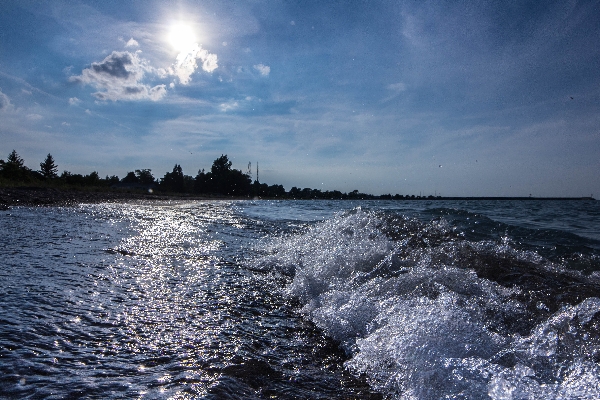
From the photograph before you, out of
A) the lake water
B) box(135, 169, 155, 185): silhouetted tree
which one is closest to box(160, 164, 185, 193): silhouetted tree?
box(135, 169, 155, 185): silhouetted tree

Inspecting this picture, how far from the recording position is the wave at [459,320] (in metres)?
1.91

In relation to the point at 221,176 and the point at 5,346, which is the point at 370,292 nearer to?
the point at 5,346

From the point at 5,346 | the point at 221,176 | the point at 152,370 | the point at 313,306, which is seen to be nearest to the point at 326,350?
the point at 313,306

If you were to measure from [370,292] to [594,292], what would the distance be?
2055 millimetres

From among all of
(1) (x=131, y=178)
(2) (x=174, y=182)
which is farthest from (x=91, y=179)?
(1) (x=131, y=178)

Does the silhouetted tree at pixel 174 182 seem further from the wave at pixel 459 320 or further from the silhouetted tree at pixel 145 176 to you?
the wave at pixel 459 320

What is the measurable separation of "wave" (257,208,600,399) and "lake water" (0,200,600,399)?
11 mm

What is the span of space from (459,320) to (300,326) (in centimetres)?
121

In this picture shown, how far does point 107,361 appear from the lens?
209cm

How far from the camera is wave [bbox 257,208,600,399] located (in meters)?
1.91

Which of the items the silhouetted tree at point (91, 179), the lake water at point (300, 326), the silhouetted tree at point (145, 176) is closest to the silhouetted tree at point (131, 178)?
the silhouetted tree at point (145, 176)

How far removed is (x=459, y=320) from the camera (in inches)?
94.0

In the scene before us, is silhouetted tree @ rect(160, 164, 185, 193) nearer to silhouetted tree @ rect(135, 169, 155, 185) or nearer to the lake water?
silhouetted tree @ rect(135, 169, 155, 185)

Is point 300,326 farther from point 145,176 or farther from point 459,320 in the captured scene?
point 145,176
